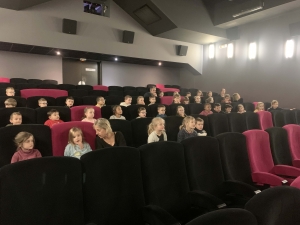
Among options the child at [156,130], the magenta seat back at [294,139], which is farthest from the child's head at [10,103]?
the magenta seat back at [294,139]

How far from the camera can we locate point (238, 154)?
220 cm

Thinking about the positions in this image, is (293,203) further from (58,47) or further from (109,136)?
(58,47)

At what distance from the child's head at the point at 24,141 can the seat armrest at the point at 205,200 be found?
4.58 feet

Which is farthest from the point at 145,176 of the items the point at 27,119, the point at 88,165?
the point at 27,119

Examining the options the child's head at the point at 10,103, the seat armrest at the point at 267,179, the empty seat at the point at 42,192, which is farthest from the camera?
the child's head at the point at 10,103

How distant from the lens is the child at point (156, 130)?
2766mm

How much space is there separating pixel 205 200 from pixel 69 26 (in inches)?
255

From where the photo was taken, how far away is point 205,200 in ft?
5.25

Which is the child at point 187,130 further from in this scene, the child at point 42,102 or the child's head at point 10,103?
the child's head at point 10,103

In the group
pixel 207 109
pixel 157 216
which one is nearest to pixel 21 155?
pixel 157 216

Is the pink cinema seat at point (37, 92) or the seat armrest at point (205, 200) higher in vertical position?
the pink cinema seat at point (37, 92)

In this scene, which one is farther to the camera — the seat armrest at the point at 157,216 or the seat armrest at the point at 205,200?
the seat armrest at the point at 205,200

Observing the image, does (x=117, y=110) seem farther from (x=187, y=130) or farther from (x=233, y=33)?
(x=233, y=33)

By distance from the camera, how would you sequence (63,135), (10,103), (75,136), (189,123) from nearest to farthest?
(75,136) < (63,135) < (189,123) < (10,103)
